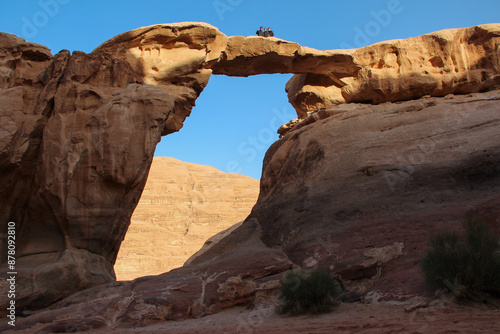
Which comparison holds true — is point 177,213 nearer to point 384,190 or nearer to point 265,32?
point 265,32

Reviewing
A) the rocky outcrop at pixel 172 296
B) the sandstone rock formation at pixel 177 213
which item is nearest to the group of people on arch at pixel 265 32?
the rocky outcrop at pixel 172 296

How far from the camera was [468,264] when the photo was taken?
670 cm

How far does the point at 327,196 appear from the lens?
11227 millimetres

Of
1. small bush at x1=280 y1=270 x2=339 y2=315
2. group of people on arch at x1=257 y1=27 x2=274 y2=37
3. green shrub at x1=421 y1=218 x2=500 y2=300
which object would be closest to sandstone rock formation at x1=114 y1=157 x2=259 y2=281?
group of people on arch at x1=257 y1=27 x2=274 y2=37

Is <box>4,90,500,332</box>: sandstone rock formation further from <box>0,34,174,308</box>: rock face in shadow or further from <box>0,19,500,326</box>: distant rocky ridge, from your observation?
<box>0,34,174,308</box>: rock face in shadow

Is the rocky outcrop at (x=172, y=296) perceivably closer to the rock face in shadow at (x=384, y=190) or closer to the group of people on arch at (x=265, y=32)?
the rock face in shadow at (x=384, y=190)

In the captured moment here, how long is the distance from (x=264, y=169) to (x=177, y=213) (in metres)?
37.0

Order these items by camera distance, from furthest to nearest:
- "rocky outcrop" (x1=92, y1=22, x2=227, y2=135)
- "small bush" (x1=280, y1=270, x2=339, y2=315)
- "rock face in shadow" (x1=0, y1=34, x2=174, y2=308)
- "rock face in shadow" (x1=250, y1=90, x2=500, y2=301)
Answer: "rocky outcrop" (x1=92, y1=22, x2=227, y2=135) → "rock face in shadow" (x1=0, y1=34, x2=174, y2=308) → "rock face in shadow" (x1=250, y1=90, x2=500, y2=301) → "small bush" (x1=280, y1=270, x2=339, y2=315)

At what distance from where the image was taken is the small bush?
763 cm

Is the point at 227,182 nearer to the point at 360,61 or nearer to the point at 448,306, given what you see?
the point at 360,61

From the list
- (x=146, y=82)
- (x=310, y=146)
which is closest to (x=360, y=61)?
(x=310, y=146)

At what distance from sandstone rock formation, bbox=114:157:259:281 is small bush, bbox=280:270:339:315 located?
116ft

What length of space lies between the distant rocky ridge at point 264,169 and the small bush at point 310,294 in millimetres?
833

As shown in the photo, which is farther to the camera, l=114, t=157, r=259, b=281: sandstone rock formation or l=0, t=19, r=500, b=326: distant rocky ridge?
l=114, t=157, r=259, b=281: sandstone rock formation
